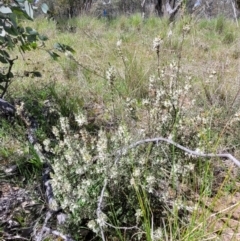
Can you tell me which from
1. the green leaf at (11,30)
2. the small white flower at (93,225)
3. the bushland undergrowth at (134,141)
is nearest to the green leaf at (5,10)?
the green leaf at (11,30)

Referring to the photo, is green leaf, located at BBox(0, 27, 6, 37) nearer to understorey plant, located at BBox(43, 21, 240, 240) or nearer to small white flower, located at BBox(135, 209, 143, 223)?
understorey plant, located at BBox(43, 21, 240, 240)

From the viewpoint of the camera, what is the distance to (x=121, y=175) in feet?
3.86

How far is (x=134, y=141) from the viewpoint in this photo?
135cm

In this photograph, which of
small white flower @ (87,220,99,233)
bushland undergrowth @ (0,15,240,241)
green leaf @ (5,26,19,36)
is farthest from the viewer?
green leaf @ (5,26,19,36)

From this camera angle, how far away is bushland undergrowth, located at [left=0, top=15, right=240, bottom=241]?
3.47 feet

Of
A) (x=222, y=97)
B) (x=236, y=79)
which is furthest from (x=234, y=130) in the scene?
(x=236, y=79)

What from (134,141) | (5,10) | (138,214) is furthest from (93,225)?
(5,10)

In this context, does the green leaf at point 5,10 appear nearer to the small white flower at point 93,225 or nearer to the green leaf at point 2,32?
the green leaf at point 2,32

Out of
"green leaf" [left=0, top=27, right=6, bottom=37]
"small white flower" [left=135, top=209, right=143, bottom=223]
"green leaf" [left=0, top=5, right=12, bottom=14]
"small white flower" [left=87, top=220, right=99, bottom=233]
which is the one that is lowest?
"small white flower" [left=135, top=209, right=143, bottom=223]

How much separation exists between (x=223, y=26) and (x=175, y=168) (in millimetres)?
4464

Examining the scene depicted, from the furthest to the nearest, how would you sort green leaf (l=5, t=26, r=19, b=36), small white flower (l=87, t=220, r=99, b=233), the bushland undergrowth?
green leaf (l=5, t=26, r=19, b=36), the bushland undergrowth, small white flower (l=87, t=220, r=99, b=233)

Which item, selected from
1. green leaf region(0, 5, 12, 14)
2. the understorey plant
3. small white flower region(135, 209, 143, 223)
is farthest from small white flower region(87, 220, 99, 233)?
green leaf region(0, 5, 12, 14)

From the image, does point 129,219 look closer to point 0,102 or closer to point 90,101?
point 0,102

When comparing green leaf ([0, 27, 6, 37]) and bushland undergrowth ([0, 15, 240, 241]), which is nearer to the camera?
bushland undergrowth ([0, 15, 240, 241])
